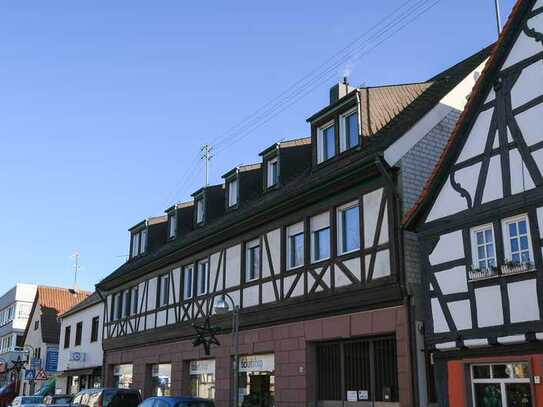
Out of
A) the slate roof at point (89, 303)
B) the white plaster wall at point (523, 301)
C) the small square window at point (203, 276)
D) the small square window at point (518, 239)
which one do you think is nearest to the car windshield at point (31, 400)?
the small square window at point (203, 276)

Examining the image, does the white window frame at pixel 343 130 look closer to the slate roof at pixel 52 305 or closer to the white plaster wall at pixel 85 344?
the white plaster wall at pixel 85 344

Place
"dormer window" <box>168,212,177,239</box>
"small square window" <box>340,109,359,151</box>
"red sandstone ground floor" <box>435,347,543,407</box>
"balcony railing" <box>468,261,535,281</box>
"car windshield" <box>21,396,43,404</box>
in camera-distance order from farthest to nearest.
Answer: "dormer window" <box>168,212,177,239</box>
"car windshield" <box>21,396,43,404</box>
"small square window" <box>340,109,359,151</box>
"balcony railing" <box>468,261,535,281</box>
"red sandstone ground floor" <box>435,347,543,407</box>

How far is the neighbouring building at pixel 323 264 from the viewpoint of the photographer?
1652 cm

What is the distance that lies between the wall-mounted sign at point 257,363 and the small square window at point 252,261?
2.52m

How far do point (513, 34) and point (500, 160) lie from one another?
2.91 meters

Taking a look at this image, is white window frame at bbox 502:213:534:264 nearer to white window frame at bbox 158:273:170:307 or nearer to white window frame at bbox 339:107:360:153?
white window frame at bbox 339:107:360:153

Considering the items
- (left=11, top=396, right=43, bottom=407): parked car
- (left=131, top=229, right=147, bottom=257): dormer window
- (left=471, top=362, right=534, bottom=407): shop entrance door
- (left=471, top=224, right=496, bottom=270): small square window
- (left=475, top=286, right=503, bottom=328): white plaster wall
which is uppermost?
(left=131, top=229, right=147, bottom=257): dormer window

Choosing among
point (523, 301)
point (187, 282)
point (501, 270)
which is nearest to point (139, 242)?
point (187, 282)

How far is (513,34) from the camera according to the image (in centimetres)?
1505

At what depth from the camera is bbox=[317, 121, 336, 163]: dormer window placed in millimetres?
20125

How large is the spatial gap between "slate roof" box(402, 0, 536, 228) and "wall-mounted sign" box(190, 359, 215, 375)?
10.6 m

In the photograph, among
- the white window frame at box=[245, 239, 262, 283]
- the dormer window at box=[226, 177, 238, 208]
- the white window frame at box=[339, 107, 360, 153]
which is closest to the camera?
the white window frame at box=[339, 107, 360, 153]

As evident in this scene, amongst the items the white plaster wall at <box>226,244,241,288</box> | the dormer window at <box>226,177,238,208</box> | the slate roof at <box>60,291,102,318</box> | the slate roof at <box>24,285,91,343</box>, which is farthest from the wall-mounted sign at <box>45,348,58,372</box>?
the white plaster wall at <box>226,244,241,288</box>

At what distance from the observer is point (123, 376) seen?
103 feet
